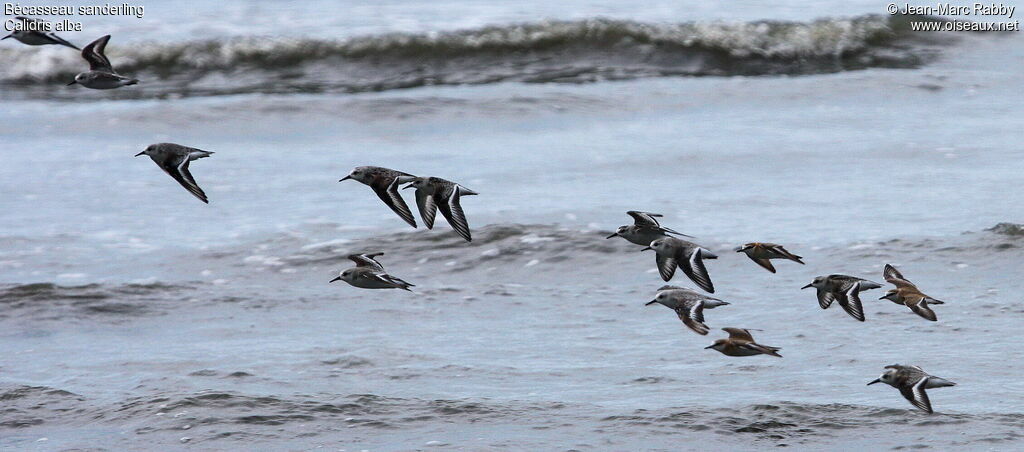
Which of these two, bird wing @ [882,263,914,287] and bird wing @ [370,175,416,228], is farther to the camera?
bird wing @ [882,263,914,287]

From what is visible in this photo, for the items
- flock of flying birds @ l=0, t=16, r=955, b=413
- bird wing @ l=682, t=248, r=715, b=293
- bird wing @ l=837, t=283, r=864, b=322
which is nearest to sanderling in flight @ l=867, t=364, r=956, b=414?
flock of flying birds @ l=0, t=16, r=955, b=413

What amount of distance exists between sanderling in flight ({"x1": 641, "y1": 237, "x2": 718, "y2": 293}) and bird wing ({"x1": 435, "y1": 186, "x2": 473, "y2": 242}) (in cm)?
82

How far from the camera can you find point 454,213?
5480 mm

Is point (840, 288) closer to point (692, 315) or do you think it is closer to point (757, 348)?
point (757, 348)

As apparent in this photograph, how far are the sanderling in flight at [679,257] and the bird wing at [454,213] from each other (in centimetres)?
82

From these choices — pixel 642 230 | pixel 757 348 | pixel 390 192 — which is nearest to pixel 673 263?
pixel 642 230

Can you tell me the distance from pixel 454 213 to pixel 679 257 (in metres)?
1.05

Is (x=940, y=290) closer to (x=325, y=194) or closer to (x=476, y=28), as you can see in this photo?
(x=325, y=194)

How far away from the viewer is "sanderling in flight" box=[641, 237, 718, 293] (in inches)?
224

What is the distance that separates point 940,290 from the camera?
779 centimetres

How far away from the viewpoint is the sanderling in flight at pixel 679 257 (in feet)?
18.7

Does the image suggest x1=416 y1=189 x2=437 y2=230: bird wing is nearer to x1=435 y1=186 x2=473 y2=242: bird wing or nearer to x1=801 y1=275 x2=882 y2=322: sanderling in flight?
x1=435 y1=186 x2=473 y2=242: bird wing

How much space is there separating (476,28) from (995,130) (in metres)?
Answer: 7.50

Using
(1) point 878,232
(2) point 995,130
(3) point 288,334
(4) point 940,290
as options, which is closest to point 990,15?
(2) point 995,130
